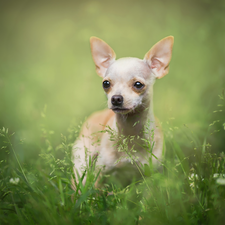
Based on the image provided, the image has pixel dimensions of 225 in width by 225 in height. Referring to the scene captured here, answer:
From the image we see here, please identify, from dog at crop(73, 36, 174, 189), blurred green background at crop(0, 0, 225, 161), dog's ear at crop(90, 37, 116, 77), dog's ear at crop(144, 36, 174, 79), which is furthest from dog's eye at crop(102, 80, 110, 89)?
blurred green background at crop(0, 0, 225, 161)

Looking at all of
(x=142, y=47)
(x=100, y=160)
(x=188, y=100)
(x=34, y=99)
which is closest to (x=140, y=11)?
(x=142, y=47)

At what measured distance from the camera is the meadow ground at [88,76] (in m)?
1.94

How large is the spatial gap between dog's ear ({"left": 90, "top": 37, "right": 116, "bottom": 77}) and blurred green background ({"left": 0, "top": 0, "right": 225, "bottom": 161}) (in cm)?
101

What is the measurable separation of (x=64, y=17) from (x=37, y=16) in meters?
0.56

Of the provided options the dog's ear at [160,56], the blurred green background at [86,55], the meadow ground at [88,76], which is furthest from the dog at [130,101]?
the blurred green background at [86,55]

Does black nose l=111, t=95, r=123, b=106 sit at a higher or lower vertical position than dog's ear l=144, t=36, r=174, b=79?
lower

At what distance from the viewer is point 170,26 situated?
11.4ft

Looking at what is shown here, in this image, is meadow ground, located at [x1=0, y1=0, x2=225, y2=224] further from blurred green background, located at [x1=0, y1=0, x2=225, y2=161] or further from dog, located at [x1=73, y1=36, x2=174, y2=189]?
dog, located at [x1=73, y1=36, x2=174, y2=189]

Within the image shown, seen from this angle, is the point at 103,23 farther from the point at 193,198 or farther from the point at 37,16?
the point at 193,198

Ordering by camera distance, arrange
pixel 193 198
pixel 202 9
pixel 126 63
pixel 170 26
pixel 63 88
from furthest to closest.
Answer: pixel 63 88 < pixel 170 26 < pixel 202 9 < pixel 126 63 < pixel 193 198

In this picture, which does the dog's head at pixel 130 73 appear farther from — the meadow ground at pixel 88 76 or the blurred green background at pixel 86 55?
the blurred green background at pixel 86 55

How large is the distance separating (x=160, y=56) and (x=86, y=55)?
8.94ft

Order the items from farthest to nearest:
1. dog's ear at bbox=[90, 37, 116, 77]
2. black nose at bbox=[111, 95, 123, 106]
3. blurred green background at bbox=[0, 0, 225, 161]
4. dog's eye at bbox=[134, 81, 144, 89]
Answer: blurred green background at bbox=[0, 0, 225, 161]
dog's ear at bbox=[90, 37, 116, 77]
dog's eye at bbox=[134, 81, 144, 89]
black nose at bbox=[111, 95, 123, 106]

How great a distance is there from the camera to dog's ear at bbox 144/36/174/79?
69.4 inches
